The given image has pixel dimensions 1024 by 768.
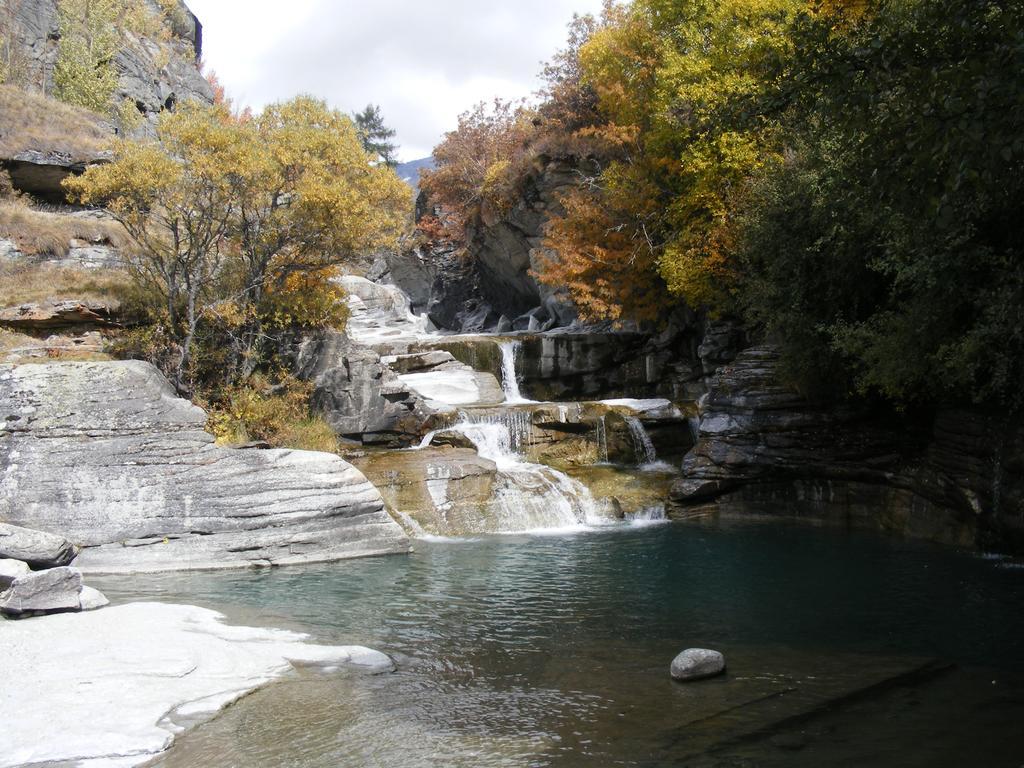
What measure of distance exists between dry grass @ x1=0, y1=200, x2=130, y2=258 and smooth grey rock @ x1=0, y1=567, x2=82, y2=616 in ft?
43.4

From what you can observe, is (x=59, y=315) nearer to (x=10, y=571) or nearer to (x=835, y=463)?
(x=10, y=571)

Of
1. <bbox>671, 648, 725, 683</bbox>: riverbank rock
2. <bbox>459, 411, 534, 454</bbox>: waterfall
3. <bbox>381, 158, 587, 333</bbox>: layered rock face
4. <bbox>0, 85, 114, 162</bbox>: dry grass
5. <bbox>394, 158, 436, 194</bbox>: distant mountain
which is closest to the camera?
<bbox>671, 648, 725, 683</bbox>: riverbank rock

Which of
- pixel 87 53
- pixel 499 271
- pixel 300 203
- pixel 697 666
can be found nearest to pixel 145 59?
pixel 87 53

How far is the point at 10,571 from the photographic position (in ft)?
34.2

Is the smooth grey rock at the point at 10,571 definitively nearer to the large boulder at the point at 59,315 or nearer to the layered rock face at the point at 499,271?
the large boulder at the point at 59,315

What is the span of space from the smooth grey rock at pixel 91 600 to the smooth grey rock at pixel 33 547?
1.73 meters

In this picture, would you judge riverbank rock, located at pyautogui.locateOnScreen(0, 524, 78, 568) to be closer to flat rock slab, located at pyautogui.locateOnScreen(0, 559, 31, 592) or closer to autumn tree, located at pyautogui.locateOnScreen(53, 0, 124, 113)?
flat rock slab, located at pyautogui.locateOnScreen(0, 559, 31, 592)

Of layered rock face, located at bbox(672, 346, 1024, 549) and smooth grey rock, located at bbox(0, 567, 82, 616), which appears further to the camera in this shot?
layered rock face, located at bbox(672, 346, 1024, 549)

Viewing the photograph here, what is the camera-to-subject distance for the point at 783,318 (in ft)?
55.2

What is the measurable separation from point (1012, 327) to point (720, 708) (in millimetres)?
7506

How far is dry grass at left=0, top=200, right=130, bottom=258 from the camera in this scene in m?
20.2

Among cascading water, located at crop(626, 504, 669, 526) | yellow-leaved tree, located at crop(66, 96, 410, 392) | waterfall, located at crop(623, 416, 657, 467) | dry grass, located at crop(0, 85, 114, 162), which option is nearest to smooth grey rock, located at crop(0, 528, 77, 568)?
yellow-leaved tree, located at crop(66, 96, 410, 392)

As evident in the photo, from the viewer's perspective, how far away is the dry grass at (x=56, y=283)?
59.4 feet

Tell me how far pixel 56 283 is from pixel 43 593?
11.8 m
